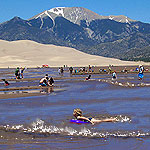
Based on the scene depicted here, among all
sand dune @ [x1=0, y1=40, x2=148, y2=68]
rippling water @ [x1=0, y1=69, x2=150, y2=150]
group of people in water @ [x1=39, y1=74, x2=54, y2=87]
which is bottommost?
rippling water @ [x1=0, y1=69, x2=150, y2=150]

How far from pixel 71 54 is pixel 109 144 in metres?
162

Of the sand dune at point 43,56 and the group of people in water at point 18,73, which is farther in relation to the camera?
the sand dune at point 43,56

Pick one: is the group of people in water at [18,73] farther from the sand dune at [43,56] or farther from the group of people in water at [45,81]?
the sand dune at [43,56]

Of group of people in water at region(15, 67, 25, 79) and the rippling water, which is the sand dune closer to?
group of people in water at region(15, 67, 25, 79)

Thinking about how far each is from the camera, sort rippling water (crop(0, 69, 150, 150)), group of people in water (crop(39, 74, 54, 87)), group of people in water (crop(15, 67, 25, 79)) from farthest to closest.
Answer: group of people in water (crop(15, 67, 25, 79)) → group of people in water (crop(39, 74, 54, 87)) → rippling water (crop(0, 69, 150, 150))

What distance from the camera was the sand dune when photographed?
465ft

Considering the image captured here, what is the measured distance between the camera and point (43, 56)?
162 m

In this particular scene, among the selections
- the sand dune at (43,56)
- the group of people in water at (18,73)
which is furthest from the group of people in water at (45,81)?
the sand dune at (43,56)

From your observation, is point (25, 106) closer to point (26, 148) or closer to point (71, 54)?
point (26, 148)

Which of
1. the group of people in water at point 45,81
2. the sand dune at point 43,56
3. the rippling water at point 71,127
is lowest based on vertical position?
the rippling water at point 71,127

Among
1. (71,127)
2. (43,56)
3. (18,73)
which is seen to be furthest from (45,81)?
(43,56)

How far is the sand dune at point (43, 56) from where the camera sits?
14188 cm

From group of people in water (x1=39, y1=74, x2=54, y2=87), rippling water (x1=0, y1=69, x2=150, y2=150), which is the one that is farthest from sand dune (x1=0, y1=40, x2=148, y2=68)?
rippling water (x1=0, y1=69, x2=150, y2=150)

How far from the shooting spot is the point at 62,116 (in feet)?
59.1
